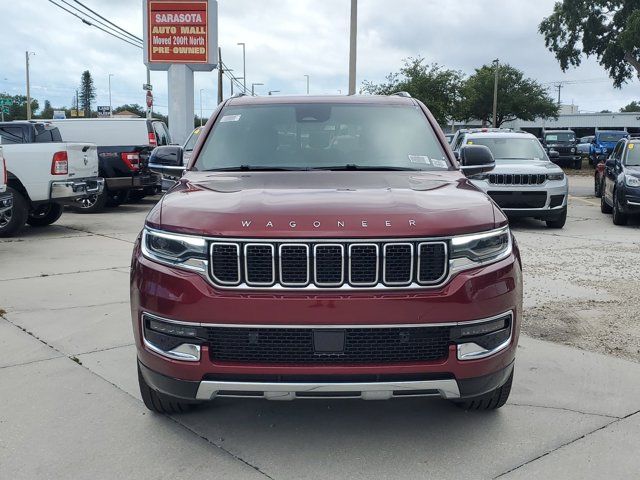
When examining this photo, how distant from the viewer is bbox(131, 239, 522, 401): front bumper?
A: 10.2 ft

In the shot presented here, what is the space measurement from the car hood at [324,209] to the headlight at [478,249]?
41 mm

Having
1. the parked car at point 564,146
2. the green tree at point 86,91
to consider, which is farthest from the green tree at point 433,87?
the green tree at point 86,91

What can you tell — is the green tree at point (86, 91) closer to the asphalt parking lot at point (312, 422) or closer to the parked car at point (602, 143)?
the parked car at point (602, 143)

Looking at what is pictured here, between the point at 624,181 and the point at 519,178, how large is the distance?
1992 mm

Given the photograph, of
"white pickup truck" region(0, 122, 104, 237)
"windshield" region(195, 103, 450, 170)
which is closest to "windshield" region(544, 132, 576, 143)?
"white pickup truck" region(0, 122, 104, 237)

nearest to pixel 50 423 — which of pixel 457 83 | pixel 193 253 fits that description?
pixel 193 253

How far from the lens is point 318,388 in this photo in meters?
3.14

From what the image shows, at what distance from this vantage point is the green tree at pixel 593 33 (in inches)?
1422

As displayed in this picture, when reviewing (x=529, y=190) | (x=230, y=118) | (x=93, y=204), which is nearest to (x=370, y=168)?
(x=230, y=118)

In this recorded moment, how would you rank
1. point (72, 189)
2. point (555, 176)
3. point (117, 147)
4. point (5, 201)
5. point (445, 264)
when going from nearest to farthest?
point (445, 264) → point (5, 201) → point (72, 189) → point (555, 176) → point (117, 147)

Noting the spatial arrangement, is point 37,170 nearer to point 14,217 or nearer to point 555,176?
point 14,217

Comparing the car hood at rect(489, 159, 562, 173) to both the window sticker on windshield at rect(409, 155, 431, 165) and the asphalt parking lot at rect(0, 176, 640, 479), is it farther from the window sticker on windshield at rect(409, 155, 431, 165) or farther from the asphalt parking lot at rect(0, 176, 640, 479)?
the window sticker on windshield at rect(409, 155, 431, 165)

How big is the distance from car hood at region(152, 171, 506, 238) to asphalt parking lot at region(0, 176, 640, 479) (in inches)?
44.3

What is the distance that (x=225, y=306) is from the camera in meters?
3.12
